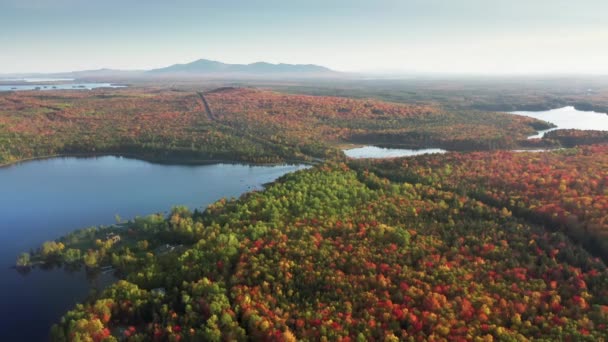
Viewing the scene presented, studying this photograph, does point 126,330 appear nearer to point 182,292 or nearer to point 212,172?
point 182,292

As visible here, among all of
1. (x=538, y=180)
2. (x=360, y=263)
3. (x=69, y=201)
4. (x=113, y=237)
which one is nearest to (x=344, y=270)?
(x=360, y=263)

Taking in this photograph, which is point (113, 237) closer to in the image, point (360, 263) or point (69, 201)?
point (69, 201)

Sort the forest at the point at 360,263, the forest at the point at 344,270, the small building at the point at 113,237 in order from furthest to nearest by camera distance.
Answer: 1. the small building at the point at 113,237
2. the forest at the point at 360,263
3. the forest at the point at 344,270

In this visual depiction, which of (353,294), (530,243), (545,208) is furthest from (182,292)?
(545,208)

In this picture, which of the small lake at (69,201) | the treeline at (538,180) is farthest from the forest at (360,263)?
the small lake at (69,201)

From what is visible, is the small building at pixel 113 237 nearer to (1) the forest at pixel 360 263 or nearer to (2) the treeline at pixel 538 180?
(1) the forest at pixel 360 263

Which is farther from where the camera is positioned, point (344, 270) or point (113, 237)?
point (113, 237)
